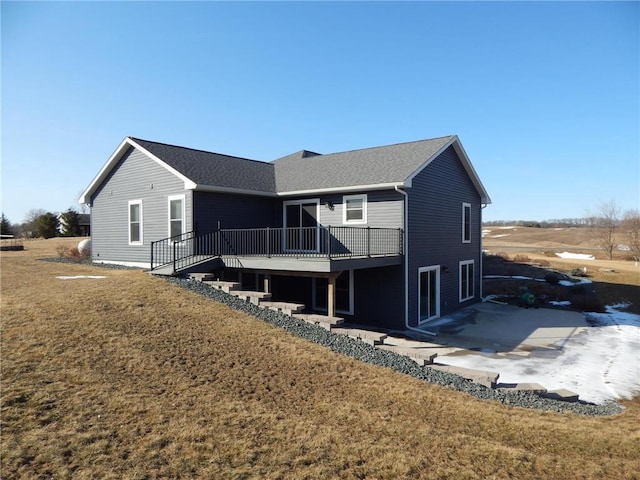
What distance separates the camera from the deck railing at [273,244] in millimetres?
13703

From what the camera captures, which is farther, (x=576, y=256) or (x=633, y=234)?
(x=576, y=256)

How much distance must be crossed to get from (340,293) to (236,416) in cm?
1000

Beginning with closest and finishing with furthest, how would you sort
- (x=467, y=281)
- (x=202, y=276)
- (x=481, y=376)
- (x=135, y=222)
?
(x=481, y=376) < (x=202, y=276) < (x=135, y=222) < (x=467, y=281)

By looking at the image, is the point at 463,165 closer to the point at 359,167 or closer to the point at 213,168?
the point at 359,167

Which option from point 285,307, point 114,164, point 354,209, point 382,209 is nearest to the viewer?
point 285,307

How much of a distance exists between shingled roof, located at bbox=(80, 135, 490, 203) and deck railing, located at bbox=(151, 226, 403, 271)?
63.7 inches

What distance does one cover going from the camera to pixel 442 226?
16.4 m

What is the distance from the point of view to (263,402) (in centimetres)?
577

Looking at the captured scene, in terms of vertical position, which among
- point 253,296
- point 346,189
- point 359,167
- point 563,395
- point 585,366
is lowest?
point 585,366

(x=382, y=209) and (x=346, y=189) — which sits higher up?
(x=346, y=189)

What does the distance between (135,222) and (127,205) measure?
93cm

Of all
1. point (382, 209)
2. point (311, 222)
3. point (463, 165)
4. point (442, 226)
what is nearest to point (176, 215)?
point (311, 222)

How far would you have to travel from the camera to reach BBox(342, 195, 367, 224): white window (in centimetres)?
1466

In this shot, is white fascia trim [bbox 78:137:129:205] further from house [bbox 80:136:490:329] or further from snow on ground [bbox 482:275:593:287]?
snow on ground [bbox 482:275:593:287]
